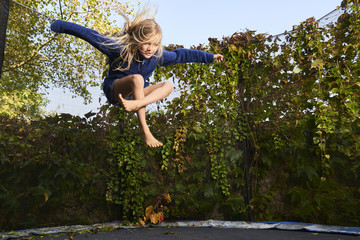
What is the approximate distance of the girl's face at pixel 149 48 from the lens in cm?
179

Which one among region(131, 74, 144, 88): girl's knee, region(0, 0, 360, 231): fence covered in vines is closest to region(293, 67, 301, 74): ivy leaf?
region(0, 0, 360, 231): fence covered in vines

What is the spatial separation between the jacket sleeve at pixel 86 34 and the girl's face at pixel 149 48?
17cm

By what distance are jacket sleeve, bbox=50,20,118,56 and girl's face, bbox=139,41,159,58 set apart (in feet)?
0.55

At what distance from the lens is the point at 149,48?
182 centimetres

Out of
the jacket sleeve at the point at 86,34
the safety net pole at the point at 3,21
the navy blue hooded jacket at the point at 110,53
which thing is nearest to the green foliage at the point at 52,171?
the safety net pole at the point at 3,21

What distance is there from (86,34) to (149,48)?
15.5 inches

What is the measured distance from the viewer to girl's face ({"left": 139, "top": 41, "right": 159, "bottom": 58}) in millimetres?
1792

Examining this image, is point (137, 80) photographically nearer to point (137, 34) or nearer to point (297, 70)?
point (137, 34)

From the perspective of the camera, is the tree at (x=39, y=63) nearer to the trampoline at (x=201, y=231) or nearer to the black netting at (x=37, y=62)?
the black netting at (x=37, y=62)

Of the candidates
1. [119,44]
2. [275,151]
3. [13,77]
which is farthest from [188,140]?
[13,77]

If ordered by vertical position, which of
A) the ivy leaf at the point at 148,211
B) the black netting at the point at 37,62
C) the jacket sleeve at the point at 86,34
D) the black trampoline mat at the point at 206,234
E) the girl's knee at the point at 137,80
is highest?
the black netting at the point at 37,62

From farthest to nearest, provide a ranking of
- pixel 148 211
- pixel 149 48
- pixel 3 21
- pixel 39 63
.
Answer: pixel 39 63 → pixel 148 211 → pixel 3 21 → pixel 149 48

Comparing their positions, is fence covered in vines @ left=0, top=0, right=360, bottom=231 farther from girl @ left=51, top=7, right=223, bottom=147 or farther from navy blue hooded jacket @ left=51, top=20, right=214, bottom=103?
girl @ left=51, top=7, right=223, bottom=147

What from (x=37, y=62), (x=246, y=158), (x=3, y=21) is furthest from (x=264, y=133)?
(x=37, y=62)
